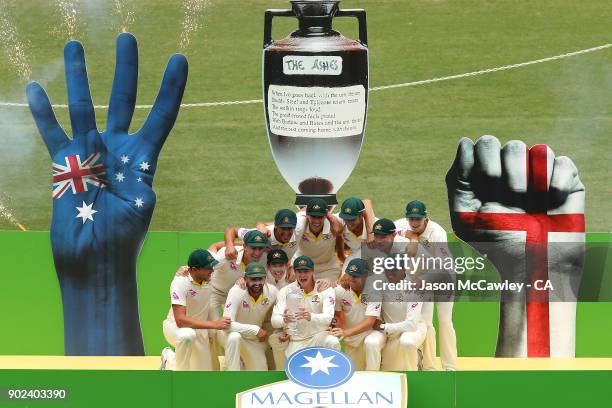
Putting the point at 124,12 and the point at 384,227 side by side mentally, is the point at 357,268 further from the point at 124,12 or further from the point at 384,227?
the point at 124,12

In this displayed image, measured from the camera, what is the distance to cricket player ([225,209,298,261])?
1216 centimetres

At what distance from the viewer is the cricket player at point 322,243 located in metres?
12.4

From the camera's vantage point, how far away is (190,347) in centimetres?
1193

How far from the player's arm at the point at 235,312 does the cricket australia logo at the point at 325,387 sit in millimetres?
869

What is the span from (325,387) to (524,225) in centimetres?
321

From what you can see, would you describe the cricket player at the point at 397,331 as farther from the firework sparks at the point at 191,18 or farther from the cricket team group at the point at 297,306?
the firework sparks at the point at 191,18

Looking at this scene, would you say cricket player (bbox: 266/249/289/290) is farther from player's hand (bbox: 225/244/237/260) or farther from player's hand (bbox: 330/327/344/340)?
player's hand (bbox: 330/327/344/340)

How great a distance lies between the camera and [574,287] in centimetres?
1327

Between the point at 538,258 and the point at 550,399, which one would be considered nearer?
the point at 550,399

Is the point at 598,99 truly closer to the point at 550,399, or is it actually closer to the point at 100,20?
the point at 100,20

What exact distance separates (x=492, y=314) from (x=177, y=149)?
4.94 meters

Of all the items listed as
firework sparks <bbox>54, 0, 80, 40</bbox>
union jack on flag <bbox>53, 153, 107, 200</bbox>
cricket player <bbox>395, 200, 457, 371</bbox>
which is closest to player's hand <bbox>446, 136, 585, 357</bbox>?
cricket player <bbox>395, 200, 457, 371</bbox>

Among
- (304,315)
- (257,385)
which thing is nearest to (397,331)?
(304,315)

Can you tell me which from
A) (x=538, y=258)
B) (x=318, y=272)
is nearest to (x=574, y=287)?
(x=538, y=258)
